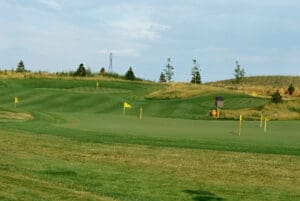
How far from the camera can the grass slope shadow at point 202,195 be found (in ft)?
39.2

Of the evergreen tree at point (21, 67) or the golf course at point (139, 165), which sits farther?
the evergreen tree at point (21, 67)

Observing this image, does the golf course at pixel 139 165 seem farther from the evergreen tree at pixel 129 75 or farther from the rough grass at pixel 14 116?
the evergreen tree at pixel 129 75

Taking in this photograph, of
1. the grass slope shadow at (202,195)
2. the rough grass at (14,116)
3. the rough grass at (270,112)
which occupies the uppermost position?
the rough grass at (14,116)

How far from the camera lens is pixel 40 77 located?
8475 centimetres

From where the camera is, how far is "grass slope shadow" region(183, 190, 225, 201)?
39.2ft

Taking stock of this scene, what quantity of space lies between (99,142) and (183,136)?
15.5 feet

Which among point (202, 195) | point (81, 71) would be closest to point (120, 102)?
point (81, 71)

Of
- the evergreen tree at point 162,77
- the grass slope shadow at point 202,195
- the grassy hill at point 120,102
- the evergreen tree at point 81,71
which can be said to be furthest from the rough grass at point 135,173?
the evergreen tree at point 162,77

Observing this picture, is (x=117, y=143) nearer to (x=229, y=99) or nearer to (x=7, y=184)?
(x=7, y=184)

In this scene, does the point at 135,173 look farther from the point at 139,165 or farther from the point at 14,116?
the point at 14,116

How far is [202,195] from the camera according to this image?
12.3m

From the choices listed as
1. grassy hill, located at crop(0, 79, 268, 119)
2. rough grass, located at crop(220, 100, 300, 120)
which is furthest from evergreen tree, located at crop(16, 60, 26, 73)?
rough grass, located at crop(220, 100, 300, 120)

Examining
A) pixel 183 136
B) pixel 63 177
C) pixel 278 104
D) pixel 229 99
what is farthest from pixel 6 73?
pixel 63 177

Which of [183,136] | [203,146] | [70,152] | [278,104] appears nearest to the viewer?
[70,152]
